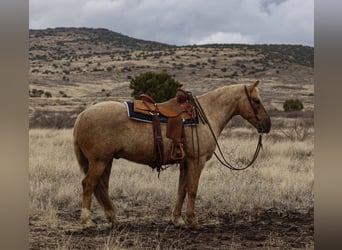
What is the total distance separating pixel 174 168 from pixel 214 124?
2297mm

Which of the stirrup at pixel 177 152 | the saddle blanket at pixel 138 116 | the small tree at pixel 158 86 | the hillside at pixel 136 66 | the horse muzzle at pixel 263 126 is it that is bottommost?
the stirrup at pixel 177 152

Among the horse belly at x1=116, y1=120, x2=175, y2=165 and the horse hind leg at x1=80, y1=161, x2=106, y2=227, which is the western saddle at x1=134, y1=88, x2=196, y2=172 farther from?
the horse hind leg at x1=80, y1=161, x2=106, y2=227

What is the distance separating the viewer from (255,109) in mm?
4242

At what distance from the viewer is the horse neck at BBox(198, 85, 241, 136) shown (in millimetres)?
4324

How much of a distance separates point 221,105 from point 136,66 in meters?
20.3

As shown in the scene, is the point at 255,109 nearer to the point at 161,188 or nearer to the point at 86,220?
the point at 161,188

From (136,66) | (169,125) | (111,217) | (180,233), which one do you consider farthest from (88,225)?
(136,66)

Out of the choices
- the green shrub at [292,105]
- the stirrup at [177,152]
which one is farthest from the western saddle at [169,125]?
the green shrub at [292,105]

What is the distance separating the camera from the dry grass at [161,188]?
15.1 feet

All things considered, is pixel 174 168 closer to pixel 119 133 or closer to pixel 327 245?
pixel 119 133

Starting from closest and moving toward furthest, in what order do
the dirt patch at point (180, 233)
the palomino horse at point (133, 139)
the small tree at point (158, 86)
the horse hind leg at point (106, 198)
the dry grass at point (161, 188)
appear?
the dirt patch at point (180, 233), the palomino horse at point (133, 139), the horse hind leg at point (106, 198), the dry grass at point (161, 188), the small tree at point (158, 86)

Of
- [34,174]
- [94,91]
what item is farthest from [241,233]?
[94,91]

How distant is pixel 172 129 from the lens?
13.1 ft

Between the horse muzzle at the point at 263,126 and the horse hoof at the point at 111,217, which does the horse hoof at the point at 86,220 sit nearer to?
the horse hoof at the point at 111,217
